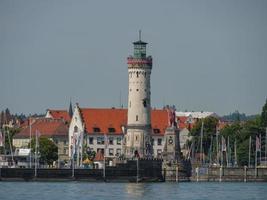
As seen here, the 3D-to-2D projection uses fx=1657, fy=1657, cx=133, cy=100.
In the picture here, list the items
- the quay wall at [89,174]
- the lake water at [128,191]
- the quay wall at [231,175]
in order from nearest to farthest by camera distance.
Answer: the lake water at [128,191] < the quay wall at [89,174] < the quay wall at [231,175]

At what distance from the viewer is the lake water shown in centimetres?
14488

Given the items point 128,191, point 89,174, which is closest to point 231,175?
point 89,174

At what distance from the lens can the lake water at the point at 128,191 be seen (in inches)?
5704

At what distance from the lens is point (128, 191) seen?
157 meters

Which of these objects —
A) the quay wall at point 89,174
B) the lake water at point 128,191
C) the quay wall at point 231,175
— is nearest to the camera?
the lake water at point 128,191

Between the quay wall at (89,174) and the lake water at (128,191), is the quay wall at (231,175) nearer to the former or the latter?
the lake water at (128,191)

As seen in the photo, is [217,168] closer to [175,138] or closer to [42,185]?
[175,138]

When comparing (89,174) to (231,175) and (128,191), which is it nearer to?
(128,191)

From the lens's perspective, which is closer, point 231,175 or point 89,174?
point 89,174

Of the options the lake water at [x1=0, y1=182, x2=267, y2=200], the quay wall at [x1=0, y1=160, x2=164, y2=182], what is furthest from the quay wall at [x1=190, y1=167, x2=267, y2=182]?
the quay wall at [x1=0, y1=160, x2=164, y2=182]

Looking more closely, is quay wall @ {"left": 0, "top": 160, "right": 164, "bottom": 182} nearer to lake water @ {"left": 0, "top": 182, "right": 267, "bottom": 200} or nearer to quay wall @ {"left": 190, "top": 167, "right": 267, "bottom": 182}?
lake water @ {"left": 0, "top": 182, "right": 267, "bottom": 200}

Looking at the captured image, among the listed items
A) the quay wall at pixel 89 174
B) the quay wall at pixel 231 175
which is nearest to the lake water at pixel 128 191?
the quay wall at pixel 89 174

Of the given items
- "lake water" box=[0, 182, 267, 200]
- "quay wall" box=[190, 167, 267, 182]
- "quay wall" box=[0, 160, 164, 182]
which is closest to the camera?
"lake water" box=[0, 182, 267, 200]

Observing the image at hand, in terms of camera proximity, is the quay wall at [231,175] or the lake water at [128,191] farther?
the quay wall at [231,175]
